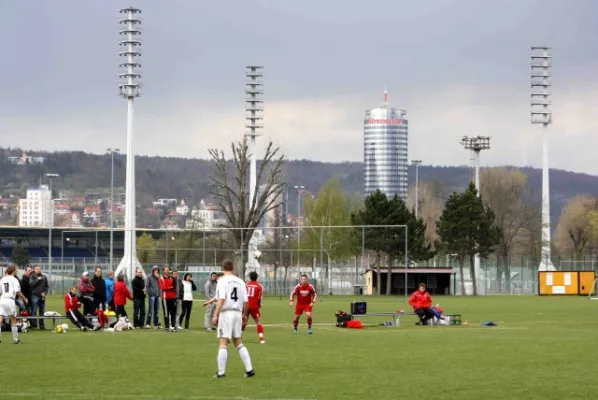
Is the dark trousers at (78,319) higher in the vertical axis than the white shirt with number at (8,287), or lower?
lower

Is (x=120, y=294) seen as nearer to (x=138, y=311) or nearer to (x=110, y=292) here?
(x=138, y=311)

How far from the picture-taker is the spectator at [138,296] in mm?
36406

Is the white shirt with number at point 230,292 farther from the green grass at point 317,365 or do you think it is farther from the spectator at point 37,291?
the spectator at point 37,291

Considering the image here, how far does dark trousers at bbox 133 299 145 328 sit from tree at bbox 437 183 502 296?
63136 millimetres

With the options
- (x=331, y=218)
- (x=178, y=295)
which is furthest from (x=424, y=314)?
(x=331, y=218)

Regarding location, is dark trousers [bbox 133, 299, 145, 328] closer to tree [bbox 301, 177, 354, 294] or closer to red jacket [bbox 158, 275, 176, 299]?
red jacket [bbox 158, 275, 176, 299]

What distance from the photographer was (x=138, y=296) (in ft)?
120

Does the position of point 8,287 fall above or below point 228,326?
above

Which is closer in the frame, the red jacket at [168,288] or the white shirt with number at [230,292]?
the white shirt with number at [230,292]

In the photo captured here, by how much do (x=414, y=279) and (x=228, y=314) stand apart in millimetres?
72368

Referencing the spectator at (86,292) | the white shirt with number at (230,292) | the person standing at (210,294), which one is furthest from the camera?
the spectator at (86,292)

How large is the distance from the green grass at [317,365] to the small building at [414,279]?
5499 centimetres

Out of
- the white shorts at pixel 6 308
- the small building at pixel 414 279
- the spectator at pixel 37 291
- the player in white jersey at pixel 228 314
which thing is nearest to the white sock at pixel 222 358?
the player in white jersey at pixel 228 314

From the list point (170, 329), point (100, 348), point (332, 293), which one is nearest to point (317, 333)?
point (170, 329)
